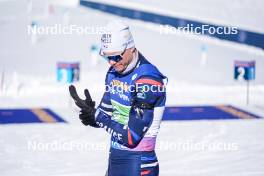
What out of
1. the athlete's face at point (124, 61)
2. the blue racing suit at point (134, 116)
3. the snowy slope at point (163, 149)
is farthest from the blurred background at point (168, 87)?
the athlete's face at point (124, 61)

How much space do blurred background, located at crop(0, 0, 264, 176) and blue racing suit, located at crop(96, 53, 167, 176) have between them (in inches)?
14.0

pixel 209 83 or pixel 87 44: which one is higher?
pixel 87 44

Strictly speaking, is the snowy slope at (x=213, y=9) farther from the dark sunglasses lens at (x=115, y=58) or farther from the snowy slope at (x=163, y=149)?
the dark sunglasses lens at (x=115, y=58)

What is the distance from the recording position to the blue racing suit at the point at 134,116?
3.83m

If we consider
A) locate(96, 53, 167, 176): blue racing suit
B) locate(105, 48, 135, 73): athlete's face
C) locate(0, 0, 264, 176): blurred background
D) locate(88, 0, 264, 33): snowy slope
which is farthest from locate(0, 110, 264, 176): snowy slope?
locate(88, 0, 264, 33): snowy slope

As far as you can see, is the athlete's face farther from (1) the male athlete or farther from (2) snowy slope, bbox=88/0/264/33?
(2) snowy slope, bbox=88/0/264/33

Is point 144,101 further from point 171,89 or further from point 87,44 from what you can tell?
point 87,44

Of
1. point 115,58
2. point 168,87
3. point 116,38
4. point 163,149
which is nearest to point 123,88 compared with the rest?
point 115,58

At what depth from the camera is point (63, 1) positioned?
1163 inches

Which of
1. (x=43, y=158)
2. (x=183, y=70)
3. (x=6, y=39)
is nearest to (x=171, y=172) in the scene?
(x=43, y=158)

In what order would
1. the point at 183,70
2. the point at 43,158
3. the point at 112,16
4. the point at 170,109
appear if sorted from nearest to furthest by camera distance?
the point at 43,158
the point at 170,109
the point at 183,70
the point at 112,16

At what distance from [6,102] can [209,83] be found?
5.03m

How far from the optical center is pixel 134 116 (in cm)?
383

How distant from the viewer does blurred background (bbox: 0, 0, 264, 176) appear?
334 inches
